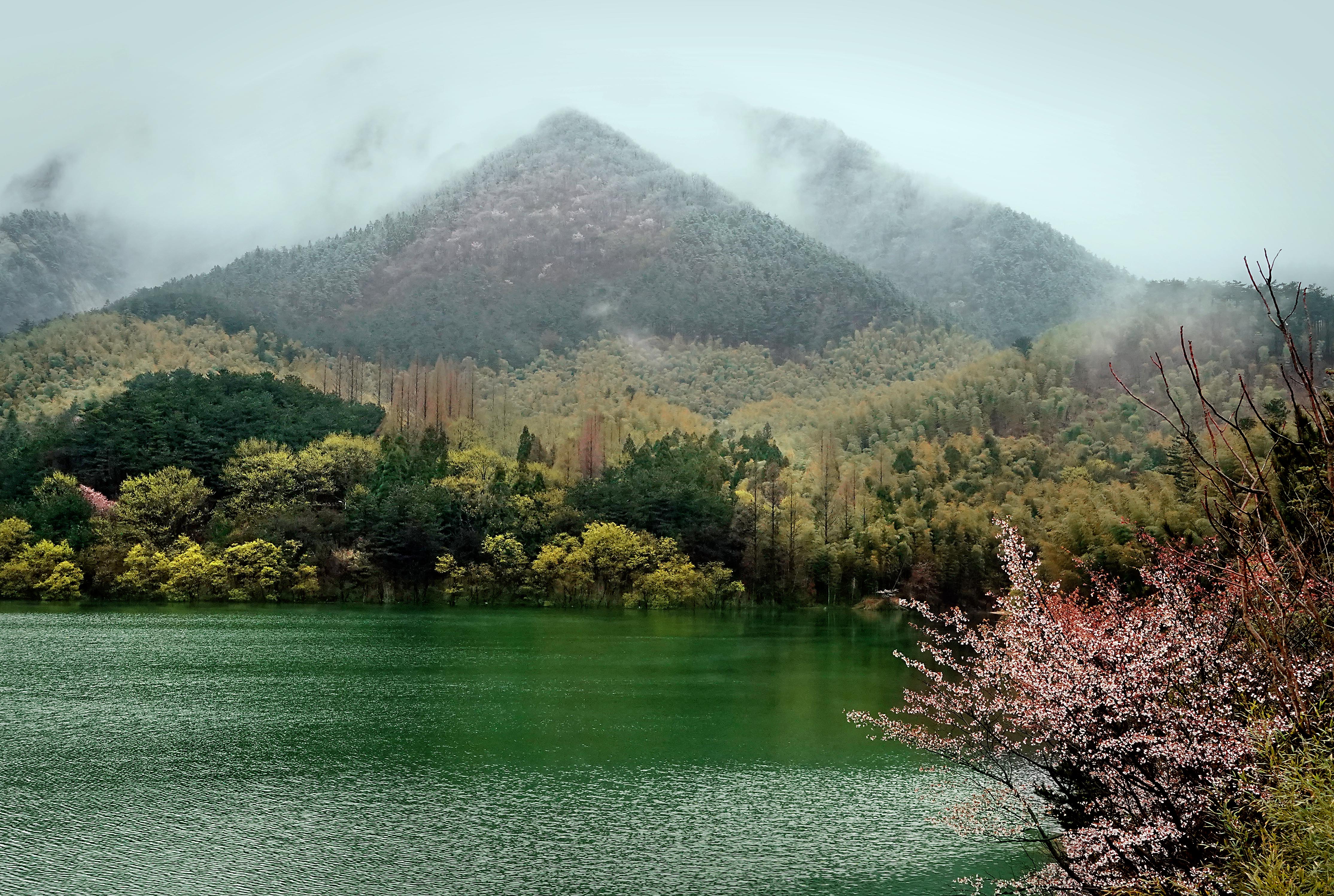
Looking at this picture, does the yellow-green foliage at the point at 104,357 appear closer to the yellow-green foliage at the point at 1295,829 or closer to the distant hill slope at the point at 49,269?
the distant hill slope at the point at 49,269

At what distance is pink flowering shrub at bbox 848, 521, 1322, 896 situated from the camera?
7902 mm

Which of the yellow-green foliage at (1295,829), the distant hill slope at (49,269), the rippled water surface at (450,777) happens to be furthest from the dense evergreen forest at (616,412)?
the distant hill slope at (49,269)

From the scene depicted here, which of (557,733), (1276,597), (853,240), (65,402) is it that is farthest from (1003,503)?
(853,240)

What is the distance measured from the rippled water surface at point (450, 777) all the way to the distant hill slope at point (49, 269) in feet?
455

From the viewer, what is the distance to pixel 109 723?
65.7 feet

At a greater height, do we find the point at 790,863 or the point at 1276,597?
the point at 1276,597

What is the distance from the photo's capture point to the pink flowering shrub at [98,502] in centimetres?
6091

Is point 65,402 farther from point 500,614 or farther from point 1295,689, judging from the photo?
point 1295,689

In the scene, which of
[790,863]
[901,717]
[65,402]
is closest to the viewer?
[790,863]

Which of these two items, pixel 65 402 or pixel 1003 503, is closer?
pixel 1003 503

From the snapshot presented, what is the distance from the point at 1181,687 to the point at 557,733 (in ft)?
43.9

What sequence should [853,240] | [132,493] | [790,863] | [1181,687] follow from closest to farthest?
1. [1181,687]
2. [790,863]
3. [132,493]
4. [853,240]

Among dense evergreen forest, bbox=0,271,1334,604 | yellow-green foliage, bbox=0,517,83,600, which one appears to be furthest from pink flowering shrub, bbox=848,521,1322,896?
yellow-green foliage, bbox=0,517,83,600

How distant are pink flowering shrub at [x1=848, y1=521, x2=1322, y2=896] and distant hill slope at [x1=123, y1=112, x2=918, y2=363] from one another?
387 ft
